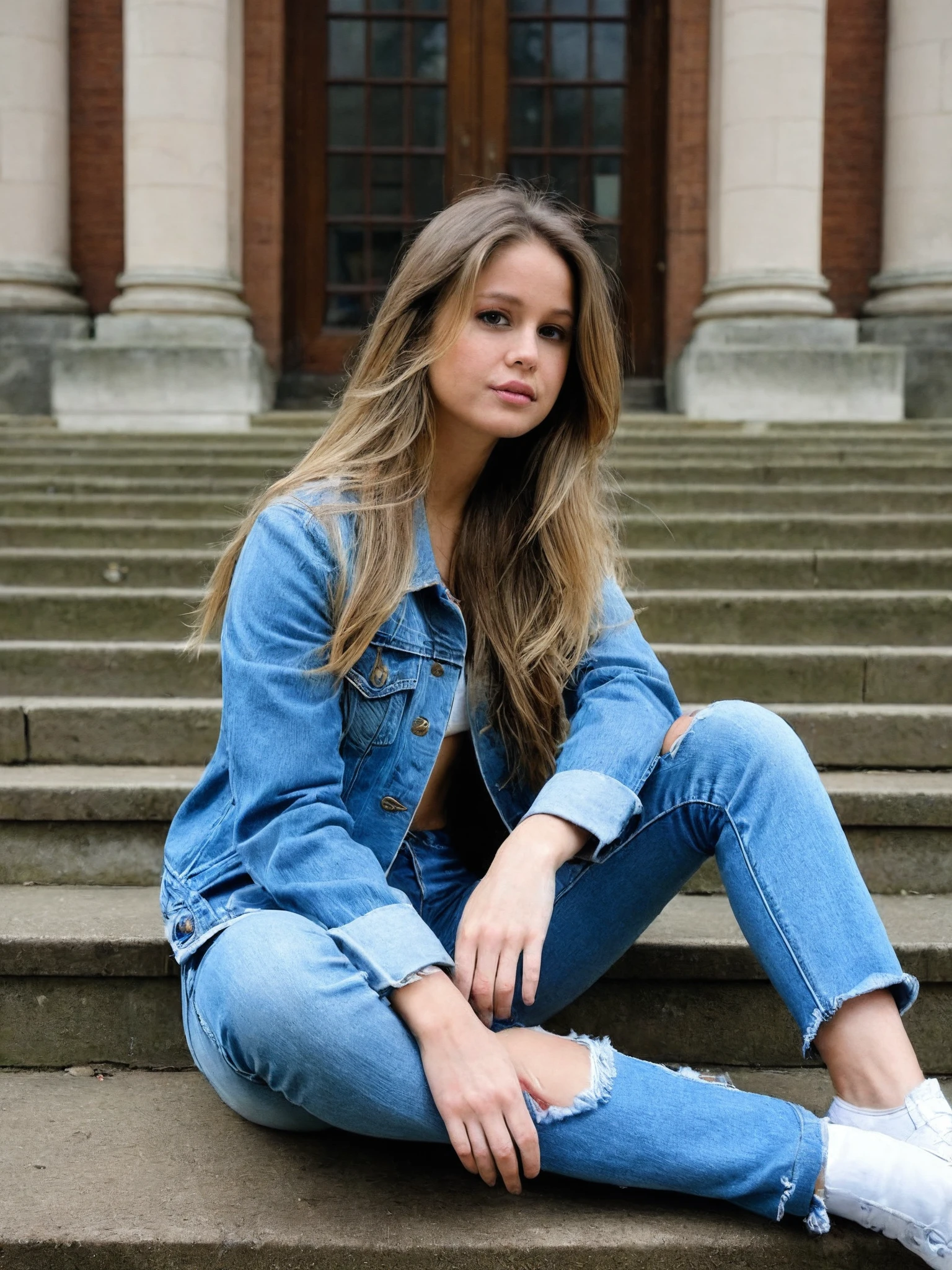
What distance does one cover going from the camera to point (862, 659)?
3416 mm

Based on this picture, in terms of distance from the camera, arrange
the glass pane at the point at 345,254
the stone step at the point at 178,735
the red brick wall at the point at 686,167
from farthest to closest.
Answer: the glass pane at the point at 345,254 < the red brick wall at the point at 686,167 < the stone step at the point at 178,735

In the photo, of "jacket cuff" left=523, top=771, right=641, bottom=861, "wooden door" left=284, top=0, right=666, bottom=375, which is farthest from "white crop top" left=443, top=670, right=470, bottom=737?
"wooden door" left=284, top=0, right=666, bottom=375

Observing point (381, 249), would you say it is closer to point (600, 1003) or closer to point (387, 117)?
point (387, 117)

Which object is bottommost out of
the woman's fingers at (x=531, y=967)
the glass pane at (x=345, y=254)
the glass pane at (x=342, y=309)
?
the woman's fingers at (x=531, y=967)

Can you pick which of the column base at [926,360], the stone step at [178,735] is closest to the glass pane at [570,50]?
the column base at [926,360]

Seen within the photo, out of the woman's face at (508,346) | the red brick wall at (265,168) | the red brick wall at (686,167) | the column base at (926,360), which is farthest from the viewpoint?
the red brick wall at (265,168)

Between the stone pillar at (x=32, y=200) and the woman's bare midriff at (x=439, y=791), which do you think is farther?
the stone pillar at (x=32, y=200)

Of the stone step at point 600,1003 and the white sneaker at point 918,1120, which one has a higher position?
the white sneaker at point 918,1120

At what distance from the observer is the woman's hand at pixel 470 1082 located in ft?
5.26

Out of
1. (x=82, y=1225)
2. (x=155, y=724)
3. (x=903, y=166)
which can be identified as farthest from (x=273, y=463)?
(x=903, y=166)

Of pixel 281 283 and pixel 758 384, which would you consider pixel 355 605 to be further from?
pixel 281 283

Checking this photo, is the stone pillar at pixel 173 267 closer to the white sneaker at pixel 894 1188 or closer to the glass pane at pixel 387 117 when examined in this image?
the glass pane at pixel 387 117

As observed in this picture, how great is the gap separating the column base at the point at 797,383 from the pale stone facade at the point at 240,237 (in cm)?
1

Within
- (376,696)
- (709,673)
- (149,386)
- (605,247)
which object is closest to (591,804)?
(376,696)
